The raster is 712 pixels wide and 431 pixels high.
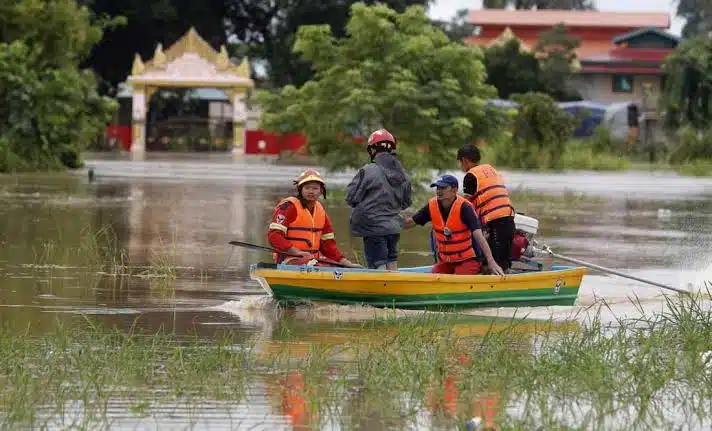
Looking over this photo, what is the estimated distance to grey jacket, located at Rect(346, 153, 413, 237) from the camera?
1361cm

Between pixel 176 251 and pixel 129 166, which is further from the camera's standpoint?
pixel 129 166

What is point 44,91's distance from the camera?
3834 centimetres

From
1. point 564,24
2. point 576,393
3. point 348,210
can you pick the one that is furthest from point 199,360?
point 564,24

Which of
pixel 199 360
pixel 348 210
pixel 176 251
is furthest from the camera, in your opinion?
pixel 348 210

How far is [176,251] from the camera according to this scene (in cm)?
1802

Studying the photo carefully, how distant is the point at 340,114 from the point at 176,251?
1048 cm

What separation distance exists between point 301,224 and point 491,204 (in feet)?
5.64

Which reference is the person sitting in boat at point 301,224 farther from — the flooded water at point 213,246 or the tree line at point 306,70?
the tree line at point 306,70

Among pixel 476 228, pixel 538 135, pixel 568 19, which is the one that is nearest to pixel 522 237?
pixel 476 228

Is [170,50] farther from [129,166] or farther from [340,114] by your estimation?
[340,114]

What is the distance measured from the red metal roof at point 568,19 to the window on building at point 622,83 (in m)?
4.21

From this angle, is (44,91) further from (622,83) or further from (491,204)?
(622,83)

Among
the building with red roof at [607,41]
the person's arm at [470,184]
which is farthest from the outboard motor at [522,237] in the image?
the building with red roof at [607,41]

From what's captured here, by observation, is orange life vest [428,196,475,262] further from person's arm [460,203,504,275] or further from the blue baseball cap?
the blue baseball cap
